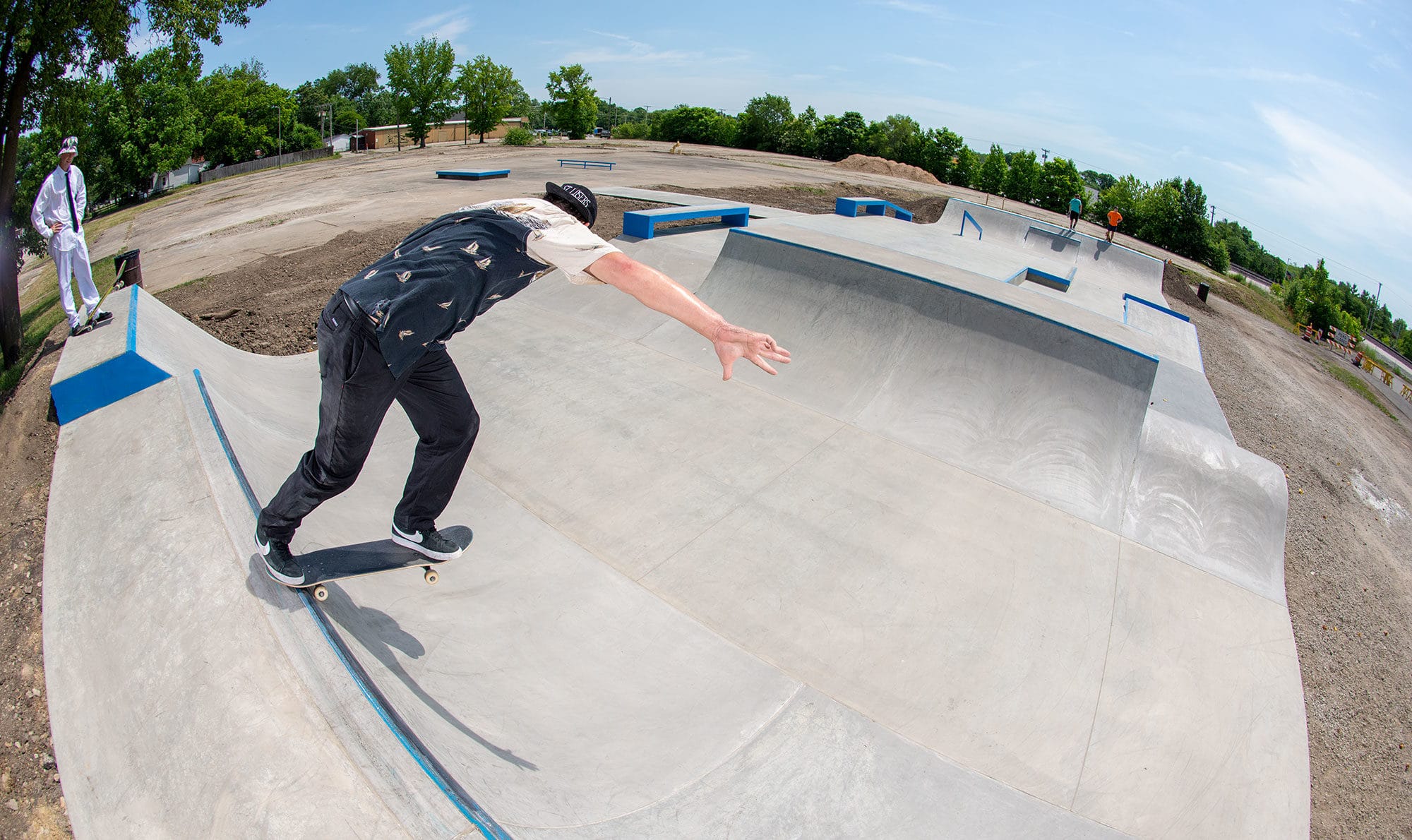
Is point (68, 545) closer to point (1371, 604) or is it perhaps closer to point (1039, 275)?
point (1371, 604)

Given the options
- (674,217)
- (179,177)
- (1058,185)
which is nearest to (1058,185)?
(1058,185)

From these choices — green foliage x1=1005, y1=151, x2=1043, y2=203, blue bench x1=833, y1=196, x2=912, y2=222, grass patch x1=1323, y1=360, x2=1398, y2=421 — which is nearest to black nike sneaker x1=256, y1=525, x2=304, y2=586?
blue bench x1=833, y1=196, x2=912, y2=222

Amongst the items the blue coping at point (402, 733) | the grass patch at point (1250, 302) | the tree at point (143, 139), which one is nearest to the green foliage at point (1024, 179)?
the grass patch at point (1250, 302)

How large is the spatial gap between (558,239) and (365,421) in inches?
43.3

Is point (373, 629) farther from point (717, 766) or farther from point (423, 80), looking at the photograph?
point (423, 80)

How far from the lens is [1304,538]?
627cm

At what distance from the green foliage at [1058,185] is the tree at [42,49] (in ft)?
140

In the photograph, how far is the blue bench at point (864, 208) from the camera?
653 inches

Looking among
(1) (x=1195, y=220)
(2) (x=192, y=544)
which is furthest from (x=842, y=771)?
(1) (x=1195, y=220)

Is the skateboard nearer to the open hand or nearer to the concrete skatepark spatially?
the concrete skatepark

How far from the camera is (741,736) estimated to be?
3.40m

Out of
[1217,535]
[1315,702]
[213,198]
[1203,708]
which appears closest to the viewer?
[1203,708]

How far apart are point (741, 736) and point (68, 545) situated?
3572 millimetres

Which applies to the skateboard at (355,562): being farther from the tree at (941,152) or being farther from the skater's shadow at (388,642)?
the tree at (941,152)
